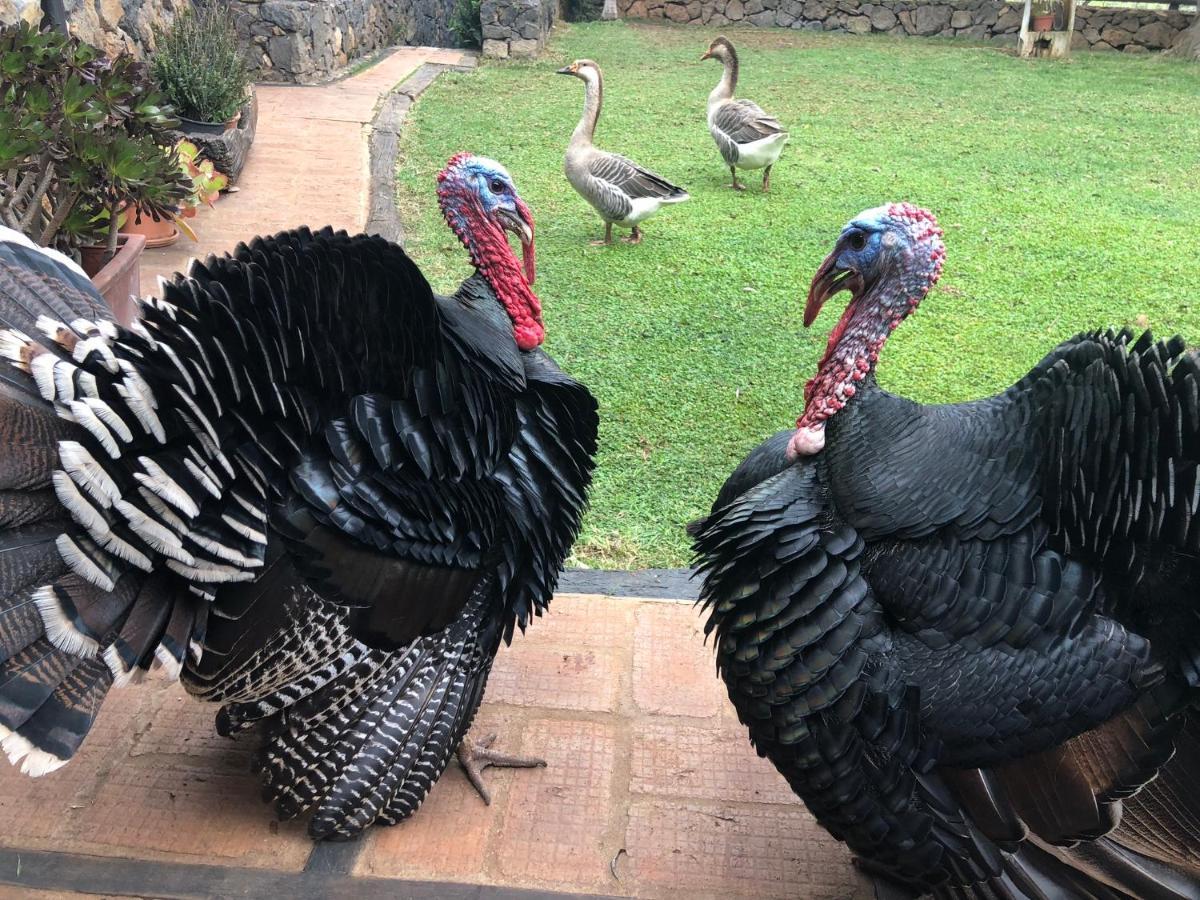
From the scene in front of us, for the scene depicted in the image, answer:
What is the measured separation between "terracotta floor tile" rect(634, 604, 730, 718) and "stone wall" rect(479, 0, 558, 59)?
10.9 metres

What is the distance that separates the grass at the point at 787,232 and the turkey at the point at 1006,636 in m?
1.50

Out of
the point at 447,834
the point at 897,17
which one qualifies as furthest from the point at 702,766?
the point at 897,17

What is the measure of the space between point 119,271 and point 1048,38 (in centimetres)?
1435

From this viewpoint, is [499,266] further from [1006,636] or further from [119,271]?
[119,271]

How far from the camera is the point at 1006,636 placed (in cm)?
196

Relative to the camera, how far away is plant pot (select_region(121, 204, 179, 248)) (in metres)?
Result: 5.79

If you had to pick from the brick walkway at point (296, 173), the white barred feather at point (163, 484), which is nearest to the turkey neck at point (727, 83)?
the brick walkway at point (296, 173)

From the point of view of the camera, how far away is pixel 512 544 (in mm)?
2510

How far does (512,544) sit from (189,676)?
0.81 m

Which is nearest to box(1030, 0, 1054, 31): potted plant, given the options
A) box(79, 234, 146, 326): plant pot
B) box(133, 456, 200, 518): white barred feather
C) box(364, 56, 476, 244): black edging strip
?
box(364, 56, 476, 244): black edging strip

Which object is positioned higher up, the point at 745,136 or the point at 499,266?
the point at 499,266

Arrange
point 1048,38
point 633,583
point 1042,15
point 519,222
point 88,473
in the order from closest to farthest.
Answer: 1. point 88,473
2. point 519,222
3. point 633,583
4. point 1048,38
5. point 1042,15

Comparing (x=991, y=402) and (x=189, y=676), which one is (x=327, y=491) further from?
(x=991, y=402)

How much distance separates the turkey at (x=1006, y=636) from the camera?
192cm
